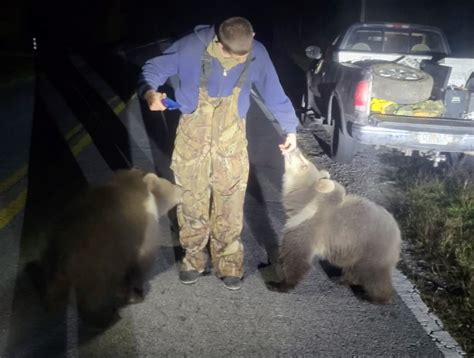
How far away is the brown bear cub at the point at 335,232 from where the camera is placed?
452 centimetres

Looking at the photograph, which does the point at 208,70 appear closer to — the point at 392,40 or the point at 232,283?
the point at 232,283

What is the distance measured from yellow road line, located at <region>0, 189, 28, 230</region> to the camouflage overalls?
7.26 feet

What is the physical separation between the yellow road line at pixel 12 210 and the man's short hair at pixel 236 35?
321cm

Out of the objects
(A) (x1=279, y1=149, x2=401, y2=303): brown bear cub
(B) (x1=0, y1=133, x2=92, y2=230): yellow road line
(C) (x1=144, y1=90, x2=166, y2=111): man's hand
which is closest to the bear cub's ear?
(A) (x1=279, y1=149, x2=401, y2=303): brown bear cub

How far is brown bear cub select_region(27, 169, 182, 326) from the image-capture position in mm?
3795

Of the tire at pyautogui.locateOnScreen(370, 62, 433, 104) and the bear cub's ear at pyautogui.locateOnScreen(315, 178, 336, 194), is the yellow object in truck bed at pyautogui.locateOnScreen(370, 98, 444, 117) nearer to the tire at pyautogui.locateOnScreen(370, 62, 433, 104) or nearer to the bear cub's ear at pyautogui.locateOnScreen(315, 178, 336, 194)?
the tire at pyautogui.locateOnScreen(370, 62, 433, 104)

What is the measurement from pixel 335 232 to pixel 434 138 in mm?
3467

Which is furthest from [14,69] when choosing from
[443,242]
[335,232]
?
[335,232]

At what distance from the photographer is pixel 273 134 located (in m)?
10.4

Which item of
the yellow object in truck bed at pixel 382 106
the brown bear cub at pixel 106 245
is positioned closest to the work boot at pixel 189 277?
the brown bear cub at pixel 106 245

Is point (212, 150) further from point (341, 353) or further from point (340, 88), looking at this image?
point (340, 88)

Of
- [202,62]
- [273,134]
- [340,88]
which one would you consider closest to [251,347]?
[202,62]

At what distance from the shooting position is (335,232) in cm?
457

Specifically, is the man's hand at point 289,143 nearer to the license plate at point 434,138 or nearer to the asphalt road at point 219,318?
the asphalt road at point 219,318
